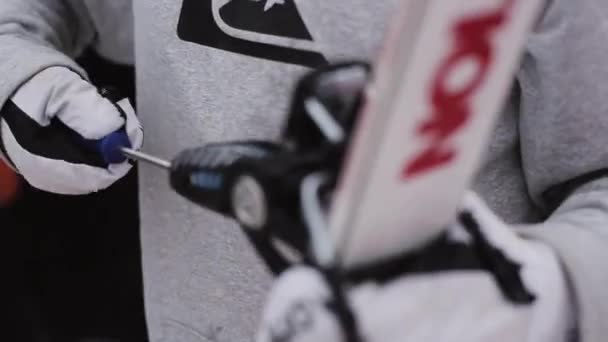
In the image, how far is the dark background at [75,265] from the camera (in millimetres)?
1086

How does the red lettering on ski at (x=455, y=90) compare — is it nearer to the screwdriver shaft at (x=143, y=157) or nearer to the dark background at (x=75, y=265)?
the screwdriver shaft at (x=143, y=157)

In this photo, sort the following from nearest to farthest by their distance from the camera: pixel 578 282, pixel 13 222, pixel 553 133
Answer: pixel 578 282 < pixel 553 133 < pixel 13 222

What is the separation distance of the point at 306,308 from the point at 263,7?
0.32 m

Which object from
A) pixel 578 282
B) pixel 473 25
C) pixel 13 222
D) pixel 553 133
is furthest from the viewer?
pixel 13 222

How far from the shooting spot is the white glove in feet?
1.00

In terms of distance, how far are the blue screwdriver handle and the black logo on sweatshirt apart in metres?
0.09

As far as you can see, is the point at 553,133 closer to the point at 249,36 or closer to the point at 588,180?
the point at 588,180

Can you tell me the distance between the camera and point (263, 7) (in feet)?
1.90

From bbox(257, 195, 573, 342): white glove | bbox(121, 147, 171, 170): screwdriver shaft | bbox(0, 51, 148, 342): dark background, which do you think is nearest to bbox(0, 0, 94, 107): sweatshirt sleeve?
bbox(121, 147, 171, 170): screwdriver shaft

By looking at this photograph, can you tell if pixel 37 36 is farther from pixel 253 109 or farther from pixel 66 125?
pixel 253 109

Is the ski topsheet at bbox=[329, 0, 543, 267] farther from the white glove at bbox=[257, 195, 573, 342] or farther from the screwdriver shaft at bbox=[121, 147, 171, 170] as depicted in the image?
the screwdriver shaft at bbox=[121, 147, 171, 170]

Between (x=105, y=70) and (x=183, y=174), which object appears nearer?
(x=183, y=174)

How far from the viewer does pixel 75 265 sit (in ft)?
3.67

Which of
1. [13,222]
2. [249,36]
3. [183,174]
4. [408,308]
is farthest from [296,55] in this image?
[13,222]
